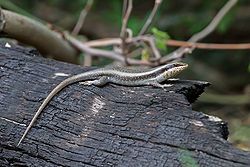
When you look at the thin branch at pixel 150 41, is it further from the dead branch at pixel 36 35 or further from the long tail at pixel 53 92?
the long tail at pixel 53 92

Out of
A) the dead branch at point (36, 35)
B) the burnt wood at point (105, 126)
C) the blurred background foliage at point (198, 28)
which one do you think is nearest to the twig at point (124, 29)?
the dead branch at point (36, 35)

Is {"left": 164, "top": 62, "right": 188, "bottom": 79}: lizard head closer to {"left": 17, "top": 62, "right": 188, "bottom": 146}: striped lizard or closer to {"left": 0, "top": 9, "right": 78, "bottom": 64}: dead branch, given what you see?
{"left": 17, "top": 62, "right": 188, "bottom": 146}: striped lizard

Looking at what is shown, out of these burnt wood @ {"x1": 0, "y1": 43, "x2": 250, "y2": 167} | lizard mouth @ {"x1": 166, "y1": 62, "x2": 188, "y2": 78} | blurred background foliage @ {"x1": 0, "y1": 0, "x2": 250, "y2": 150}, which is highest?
blurred background foliage @ {"x1": 0, "y1": 0, "x2": 250, "y2": 150}

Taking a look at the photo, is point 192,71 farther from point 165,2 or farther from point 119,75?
point 119,75

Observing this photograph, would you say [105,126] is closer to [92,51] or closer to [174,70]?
[174,70]

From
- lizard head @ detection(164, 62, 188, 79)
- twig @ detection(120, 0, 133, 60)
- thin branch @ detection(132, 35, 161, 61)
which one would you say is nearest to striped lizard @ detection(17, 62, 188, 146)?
lizard head @ detection(164, 62, 188, 79)
